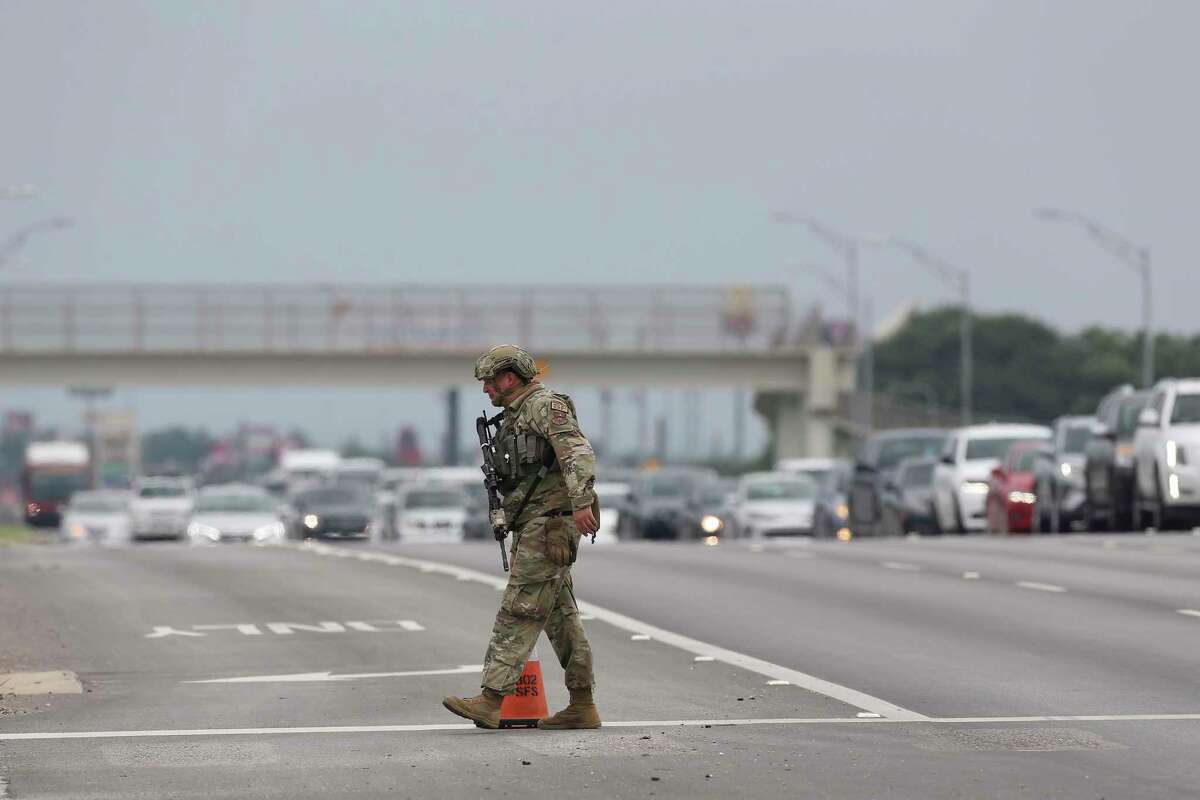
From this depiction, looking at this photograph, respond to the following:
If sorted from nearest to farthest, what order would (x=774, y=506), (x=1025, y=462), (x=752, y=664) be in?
(x=752, y=664) < (x=1025, y=462) < (x=774, y=506)

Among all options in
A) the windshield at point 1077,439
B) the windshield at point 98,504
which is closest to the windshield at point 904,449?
the windshield at point 1077,439

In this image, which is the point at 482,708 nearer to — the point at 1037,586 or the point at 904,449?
Result: the point at 1037,586

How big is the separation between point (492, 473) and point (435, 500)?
132ft

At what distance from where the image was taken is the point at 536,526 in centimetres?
1211

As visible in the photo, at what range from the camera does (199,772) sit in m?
11.0

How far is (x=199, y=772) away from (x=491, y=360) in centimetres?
257

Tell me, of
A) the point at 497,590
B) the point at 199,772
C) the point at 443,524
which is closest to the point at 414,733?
the point at 199,772

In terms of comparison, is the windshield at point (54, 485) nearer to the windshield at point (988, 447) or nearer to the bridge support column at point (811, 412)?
the bridge support column at point (811, 412)

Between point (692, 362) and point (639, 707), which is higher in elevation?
point (692, 362)

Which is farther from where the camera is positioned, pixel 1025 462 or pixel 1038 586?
pixel 1025 462

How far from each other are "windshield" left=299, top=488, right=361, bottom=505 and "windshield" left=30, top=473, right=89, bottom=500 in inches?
1680

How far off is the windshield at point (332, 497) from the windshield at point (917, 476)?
12.7 m

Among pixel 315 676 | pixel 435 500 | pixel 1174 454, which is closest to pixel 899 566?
pixel 1174 454

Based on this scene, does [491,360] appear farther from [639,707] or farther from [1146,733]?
[1146,733]
